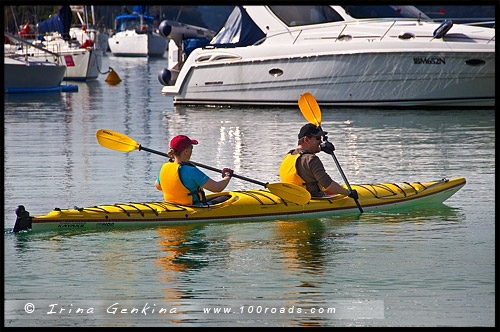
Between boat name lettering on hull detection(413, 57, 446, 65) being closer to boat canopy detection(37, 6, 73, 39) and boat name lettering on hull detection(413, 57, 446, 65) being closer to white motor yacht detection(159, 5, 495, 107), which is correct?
white motor yacht detection(159, 5, 495, 107)

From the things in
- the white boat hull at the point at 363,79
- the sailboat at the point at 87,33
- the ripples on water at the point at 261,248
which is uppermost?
the sailboat at the point at 87,33

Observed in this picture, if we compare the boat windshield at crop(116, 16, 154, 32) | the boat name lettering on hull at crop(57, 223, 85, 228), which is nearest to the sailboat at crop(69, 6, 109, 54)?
the boat windshield at crop(116, 16, 154, 32)

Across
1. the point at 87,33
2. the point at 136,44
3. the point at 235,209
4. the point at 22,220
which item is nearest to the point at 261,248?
the point at 235,209

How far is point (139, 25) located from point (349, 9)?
53.3 meters

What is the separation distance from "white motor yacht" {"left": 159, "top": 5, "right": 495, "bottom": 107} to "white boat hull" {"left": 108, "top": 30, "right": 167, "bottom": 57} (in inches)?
1865

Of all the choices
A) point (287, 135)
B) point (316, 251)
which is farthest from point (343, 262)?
point (287, 135)

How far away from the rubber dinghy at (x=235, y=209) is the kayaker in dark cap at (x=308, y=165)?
230 mm

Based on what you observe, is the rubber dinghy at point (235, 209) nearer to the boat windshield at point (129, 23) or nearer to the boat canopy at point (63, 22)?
the boat canopy at point (63, 22)

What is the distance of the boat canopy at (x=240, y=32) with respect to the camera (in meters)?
22.9

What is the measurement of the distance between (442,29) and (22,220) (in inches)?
516

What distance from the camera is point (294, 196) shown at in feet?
34.4

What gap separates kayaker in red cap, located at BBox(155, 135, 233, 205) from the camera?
9938 millimetres

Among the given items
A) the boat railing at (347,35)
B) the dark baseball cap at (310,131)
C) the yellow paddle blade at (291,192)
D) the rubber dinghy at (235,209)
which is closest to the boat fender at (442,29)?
the boat railing at (347,35)

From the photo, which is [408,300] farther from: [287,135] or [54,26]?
[54,26]
